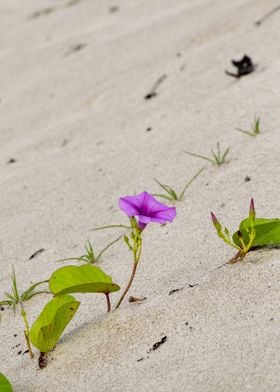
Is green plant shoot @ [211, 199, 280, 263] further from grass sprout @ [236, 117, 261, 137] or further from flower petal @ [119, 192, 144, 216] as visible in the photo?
grass sprout @ [236, 117, 261, 137]

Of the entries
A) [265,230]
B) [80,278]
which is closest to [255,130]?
[265,230]

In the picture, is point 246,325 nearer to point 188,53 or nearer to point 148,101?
point 148,101

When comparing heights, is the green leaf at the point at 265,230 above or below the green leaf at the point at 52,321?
above

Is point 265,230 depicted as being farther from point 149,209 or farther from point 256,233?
point 149,209

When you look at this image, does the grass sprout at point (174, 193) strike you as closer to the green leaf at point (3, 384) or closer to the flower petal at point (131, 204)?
the flower petal at point (131, 204)

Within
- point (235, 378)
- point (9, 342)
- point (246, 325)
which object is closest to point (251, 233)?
point (246, 325)

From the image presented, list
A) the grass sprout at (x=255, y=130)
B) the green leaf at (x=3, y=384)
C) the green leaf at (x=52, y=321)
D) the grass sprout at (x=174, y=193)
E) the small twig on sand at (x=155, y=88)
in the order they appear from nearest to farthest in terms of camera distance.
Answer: the green leaf at (x=3, y=384)
the green leaf at (x=52, y=321)
the grass sprout at (x=174, y=193)
the grass sprout at (x=255, y=130)
the small twig on sand at (x=155, y=88)

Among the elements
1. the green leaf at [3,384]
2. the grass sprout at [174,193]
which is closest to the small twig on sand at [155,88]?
the grass sprout at [174,193]
